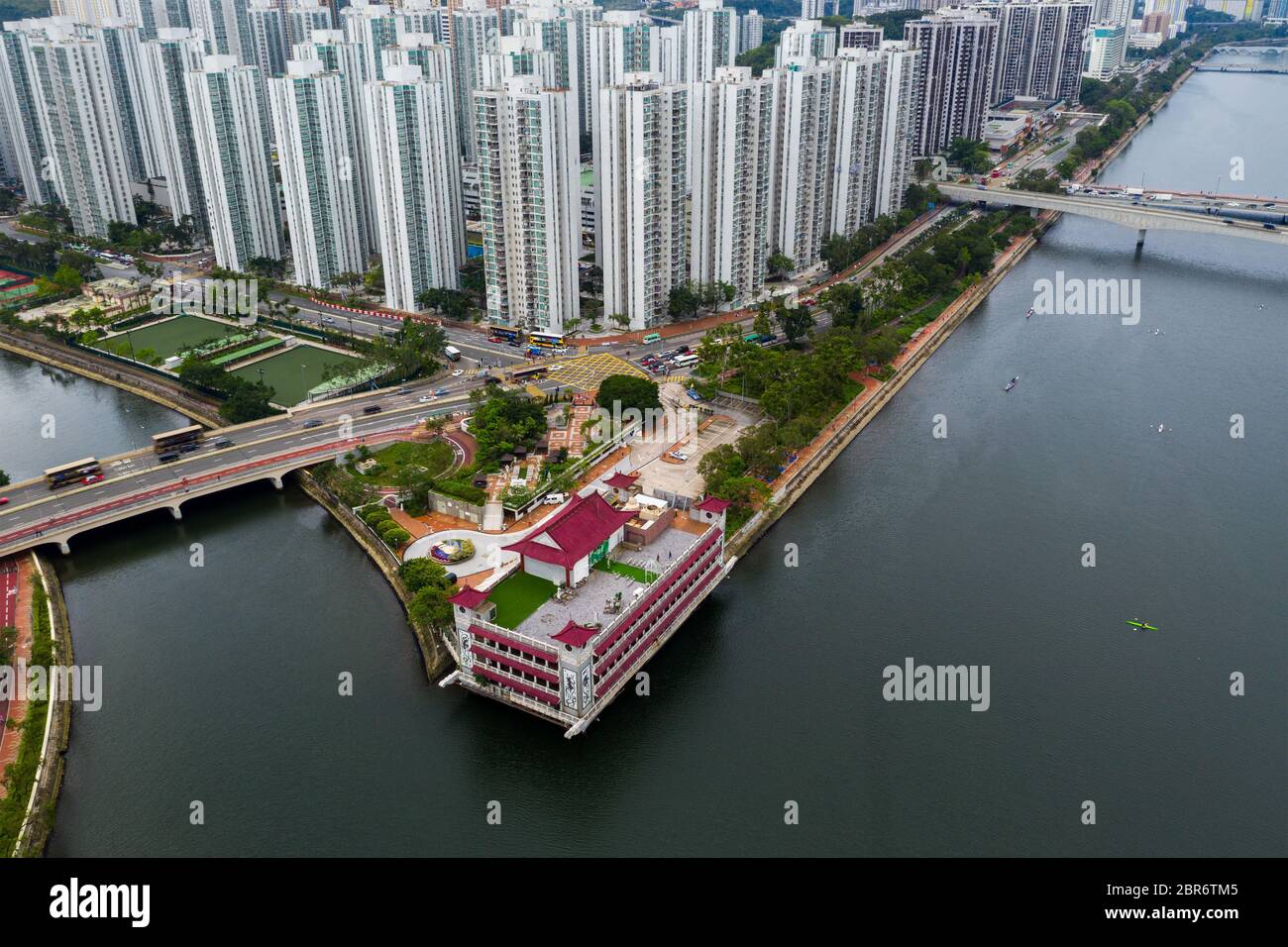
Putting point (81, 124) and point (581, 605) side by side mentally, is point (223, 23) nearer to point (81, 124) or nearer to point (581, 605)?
point (81, 124)

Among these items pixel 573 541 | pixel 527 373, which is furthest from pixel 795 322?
pixel 573 541

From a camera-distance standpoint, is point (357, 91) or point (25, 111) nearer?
point (357, 91)

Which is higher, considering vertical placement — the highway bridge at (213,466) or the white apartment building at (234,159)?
the white apartment building at (234,159)

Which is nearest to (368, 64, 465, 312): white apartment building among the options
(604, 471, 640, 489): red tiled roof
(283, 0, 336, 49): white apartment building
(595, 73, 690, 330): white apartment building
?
(595, 73, 690, 330): white apartment building

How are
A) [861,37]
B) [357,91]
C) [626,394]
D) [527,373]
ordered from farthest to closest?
[861,37]
[357,91]
[527,373]
[626,394]

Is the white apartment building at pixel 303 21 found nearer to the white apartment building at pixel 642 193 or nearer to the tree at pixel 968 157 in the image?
the white apartment building at pixel 642 193

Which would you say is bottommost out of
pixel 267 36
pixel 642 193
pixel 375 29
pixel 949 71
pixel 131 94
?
pixel 642 193

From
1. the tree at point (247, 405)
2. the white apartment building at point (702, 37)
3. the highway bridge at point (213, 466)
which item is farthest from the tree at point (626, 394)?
the white apartment building at point (702, 37)
